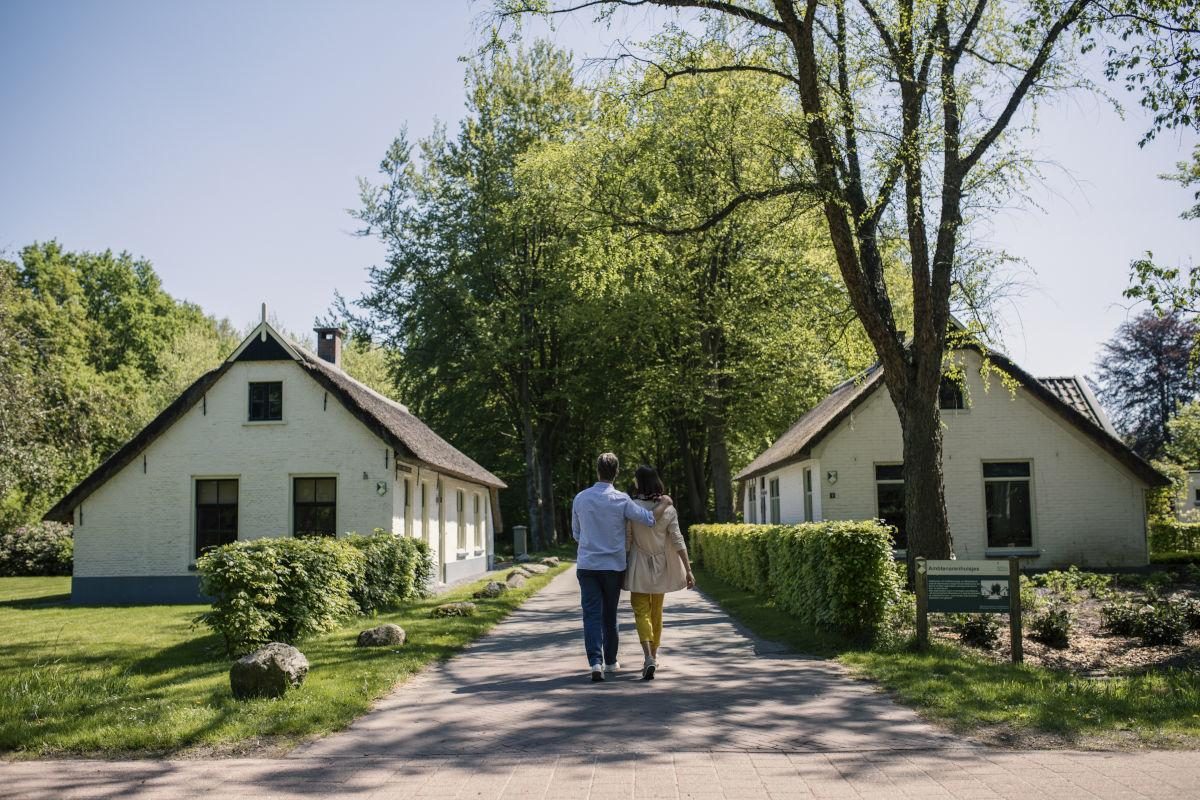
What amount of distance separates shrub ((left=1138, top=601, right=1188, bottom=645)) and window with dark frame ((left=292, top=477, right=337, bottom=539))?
50.3 ft

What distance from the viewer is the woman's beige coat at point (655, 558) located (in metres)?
9.23

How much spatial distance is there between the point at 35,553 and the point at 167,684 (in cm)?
2750

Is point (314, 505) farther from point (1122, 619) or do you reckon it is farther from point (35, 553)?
point (35, 553)

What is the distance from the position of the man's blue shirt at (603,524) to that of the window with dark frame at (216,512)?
14348 millimetres

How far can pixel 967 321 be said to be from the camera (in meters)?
15.9

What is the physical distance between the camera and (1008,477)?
78.1 ft

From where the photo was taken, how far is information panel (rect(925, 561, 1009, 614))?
1025 centimetres

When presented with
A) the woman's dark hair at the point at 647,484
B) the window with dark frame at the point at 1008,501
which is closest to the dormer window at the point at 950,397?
the window with dark frame at the point at 1008,501

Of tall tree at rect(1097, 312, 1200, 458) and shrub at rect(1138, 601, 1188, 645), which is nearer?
shrub at rect(1138, 601, 1188, 645)

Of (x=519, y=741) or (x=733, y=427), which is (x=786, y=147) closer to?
(x=519, y=741)

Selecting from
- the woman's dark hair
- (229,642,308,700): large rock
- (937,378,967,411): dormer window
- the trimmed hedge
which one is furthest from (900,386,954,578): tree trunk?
the trimmed hedge

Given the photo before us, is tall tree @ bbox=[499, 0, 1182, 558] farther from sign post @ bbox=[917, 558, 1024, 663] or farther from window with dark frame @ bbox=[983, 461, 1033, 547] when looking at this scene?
window with dark frame @ bbox=[983, 461, 1033, 547]

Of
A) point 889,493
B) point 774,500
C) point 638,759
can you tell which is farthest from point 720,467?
point 638,759

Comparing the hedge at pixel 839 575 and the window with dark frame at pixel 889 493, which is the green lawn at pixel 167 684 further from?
the window with dark frame at pixel 889 493
